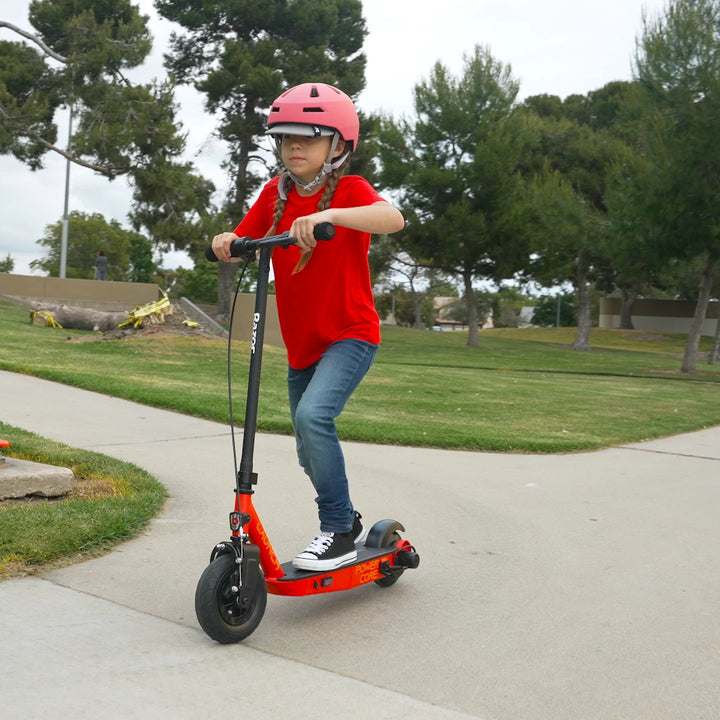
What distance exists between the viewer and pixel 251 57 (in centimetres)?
3359

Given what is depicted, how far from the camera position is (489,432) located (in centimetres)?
845

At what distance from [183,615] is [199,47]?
119 feet

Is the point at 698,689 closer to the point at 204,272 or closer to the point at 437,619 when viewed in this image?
the point at 437,619

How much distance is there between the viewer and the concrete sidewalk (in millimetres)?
2637

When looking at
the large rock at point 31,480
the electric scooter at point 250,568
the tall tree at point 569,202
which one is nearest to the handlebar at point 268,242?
the electric scooter at point 250,568

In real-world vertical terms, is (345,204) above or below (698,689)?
above

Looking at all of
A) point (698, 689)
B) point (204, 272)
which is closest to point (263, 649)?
point (698, 689)

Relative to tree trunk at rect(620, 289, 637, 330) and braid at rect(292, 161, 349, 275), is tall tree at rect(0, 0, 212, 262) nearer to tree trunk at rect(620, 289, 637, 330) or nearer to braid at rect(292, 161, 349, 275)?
braid at rect(292, 161, 349, 275)

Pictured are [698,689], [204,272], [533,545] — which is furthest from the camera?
[204,272]

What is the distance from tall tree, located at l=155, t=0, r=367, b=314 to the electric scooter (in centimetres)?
3117

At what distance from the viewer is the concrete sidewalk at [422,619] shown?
8.65ft

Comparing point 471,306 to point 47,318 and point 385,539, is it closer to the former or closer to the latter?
point 47,318

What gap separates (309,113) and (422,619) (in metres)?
1.95

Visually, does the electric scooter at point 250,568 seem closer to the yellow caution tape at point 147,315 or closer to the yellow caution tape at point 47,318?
the yellow caution tape at point 147,315
